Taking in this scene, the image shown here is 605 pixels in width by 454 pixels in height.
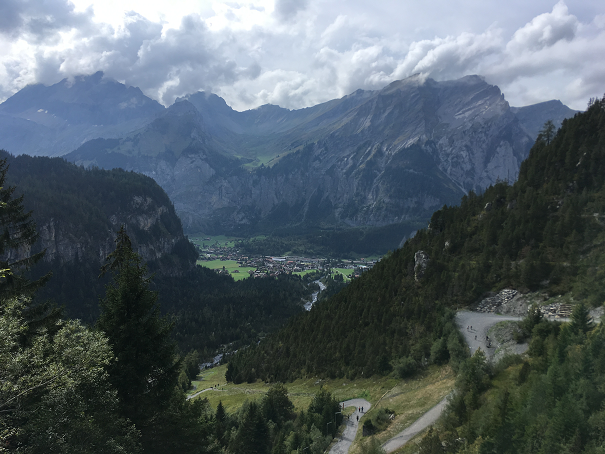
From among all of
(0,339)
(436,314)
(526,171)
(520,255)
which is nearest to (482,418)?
(0,339)

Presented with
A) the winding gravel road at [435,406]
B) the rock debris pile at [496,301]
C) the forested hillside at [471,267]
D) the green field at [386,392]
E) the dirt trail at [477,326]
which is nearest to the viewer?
the winding gravel road at [435,406]

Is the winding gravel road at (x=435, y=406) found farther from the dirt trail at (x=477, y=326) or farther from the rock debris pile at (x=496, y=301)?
the rock debris pile at (x=496, y=301)

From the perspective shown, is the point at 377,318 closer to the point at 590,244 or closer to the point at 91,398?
the point at 590,244

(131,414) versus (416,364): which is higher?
(131,414)

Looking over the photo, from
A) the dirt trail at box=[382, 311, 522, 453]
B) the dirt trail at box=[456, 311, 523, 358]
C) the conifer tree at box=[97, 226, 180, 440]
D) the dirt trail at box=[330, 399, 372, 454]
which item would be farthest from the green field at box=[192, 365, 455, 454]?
the conifer tree at box=[97, 226, 180, 440]

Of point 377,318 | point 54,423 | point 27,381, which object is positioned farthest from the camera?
point 377,318

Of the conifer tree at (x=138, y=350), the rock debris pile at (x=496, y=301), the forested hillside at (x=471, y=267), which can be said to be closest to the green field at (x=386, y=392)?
the forested hillside at (x=471, y=267)

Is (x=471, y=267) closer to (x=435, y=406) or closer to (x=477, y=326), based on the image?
(x=477, y=326)

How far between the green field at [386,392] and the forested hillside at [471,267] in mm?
2572

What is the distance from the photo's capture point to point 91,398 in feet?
60.2

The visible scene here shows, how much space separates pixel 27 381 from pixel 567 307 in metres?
49.9

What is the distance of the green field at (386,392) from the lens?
36347 millimetres

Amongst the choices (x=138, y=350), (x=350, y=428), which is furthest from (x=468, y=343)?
(x=138, y=350)

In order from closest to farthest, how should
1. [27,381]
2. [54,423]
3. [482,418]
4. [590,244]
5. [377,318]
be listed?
1. [27,381]
2. [54,423]
3. [482,418]
4. [590,244]
5. [377,318]
